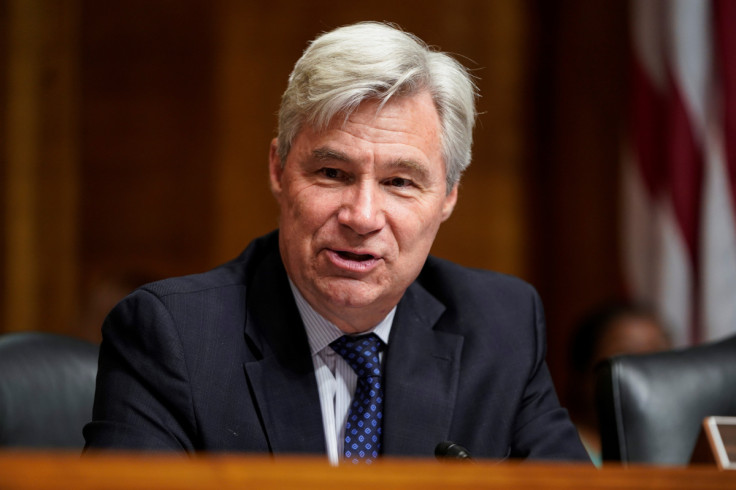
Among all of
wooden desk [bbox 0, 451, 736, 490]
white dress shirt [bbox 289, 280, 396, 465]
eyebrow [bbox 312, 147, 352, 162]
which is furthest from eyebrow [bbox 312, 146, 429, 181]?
wooden desk [bbox 0, 451, 736, 490]

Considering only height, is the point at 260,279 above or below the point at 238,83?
below

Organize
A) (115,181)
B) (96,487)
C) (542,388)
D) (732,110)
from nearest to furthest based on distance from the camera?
(96,487) → (542,388) → (732,110) → (115,181)

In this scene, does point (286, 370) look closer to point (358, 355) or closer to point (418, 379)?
point (358, 355)

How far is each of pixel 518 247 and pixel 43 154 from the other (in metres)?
2.23

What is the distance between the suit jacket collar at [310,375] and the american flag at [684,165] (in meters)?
1.70

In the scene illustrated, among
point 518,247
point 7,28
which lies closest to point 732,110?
point 518,247

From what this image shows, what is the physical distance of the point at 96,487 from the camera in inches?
29.5

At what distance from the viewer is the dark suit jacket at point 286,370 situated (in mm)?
1513

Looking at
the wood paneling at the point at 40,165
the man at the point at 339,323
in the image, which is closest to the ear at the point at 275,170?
the man at the point at 339,323

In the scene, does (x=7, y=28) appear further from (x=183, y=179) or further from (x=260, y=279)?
(x=260, y=279)

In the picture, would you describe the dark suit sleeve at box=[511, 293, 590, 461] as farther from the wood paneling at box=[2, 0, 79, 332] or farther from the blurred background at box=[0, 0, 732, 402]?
the wood paneling at box=[2, 0, 79, 332]

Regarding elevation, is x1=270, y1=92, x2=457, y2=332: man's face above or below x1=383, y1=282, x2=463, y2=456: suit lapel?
above

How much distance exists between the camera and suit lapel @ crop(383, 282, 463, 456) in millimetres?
1645

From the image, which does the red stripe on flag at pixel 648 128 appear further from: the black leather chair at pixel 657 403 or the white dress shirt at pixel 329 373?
the white dress shirt at pixel 329 373
